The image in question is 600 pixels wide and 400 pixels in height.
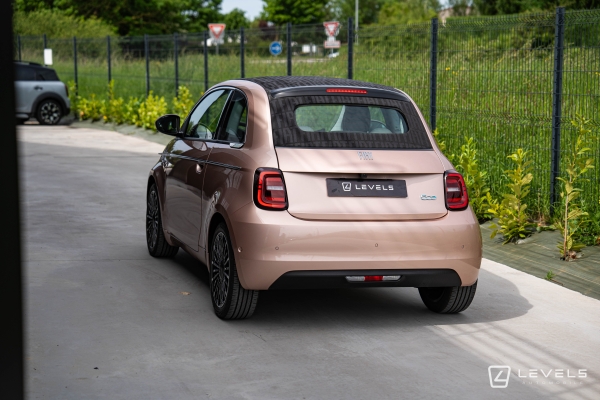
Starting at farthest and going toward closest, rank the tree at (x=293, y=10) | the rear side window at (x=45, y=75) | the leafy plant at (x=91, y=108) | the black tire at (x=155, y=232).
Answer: the tree at (x=293, y=10) → the leafy plant at (x=91, y=108) → the rear side window at (x=45, y=75) → the black tire at (x=155, y=232)

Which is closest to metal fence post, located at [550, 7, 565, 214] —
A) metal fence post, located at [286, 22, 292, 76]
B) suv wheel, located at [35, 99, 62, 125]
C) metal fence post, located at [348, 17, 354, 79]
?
metal fence post, located at [348, 17, 354, 79]

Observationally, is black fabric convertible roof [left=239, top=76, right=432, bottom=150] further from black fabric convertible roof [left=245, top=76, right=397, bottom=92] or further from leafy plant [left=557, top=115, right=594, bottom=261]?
leafy plant [left=557, top=115, right=594, bottom=261]

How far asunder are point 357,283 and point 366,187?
0.64 metres

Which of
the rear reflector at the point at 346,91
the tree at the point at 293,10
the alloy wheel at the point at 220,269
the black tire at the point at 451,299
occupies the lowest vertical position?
the black tire at the point at 451,299

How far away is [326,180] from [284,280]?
0.71 m

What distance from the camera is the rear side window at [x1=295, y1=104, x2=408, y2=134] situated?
6.90m

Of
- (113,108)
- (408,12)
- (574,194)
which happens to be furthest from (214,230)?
(408,12)

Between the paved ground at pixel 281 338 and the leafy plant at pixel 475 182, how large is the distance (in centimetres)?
176

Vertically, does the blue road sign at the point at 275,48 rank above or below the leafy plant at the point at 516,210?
above

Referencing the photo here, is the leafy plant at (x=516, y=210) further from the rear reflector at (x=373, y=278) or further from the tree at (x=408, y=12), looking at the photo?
the tree at (x=408, y=12)

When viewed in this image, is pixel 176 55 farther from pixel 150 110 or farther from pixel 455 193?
pixel 455 193

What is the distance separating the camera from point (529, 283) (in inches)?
332

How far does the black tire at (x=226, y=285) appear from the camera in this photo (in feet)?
21.8

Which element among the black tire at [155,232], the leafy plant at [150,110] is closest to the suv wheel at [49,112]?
the leafy plant at [150,110]
